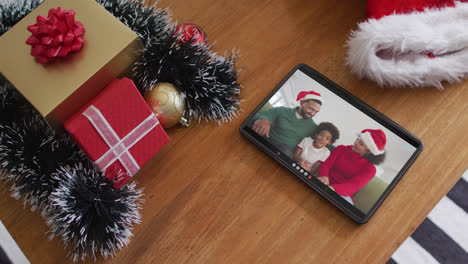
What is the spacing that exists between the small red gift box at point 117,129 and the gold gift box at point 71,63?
0.07ft

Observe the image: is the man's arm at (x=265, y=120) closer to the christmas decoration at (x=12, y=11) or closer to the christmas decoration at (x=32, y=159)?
the christmas decoration at (x=32, y=159)

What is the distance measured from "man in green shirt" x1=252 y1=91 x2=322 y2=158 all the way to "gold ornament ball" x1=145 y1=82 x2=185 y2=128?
13 cm

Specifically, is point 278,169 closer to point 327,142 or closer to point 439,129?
point 327,142

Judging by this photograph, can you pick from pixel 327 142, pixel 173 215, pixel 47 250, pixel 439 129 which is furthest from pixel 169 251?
pixel 439 129

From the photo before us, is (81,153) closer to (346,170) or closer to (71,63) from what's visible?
(71,63)

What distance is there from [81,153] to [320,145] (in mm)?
367

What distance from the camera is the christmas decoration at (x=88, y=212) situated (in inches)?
20.8

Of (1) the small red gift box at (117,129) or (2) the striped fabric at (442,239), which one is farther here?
(2) the striped fabric at (442,239)

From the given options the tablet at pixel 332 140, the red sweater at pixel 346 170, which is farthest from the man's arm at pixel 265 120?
the red sweater at pixel 346 170

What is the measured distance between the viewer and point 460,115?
24.4 inches

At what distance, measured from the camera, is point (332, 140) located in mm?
607

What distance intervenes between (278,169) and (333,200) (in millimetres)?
96

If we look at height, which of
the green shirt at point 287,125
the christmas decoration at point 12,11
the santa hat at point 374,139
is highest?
the santa hat at point 374,139

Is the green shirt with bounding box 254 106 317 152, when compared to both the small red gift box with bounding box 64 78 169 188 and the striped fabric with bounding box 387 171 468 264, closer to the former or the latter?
the small red gift box with bounding box 64 78 169 188
